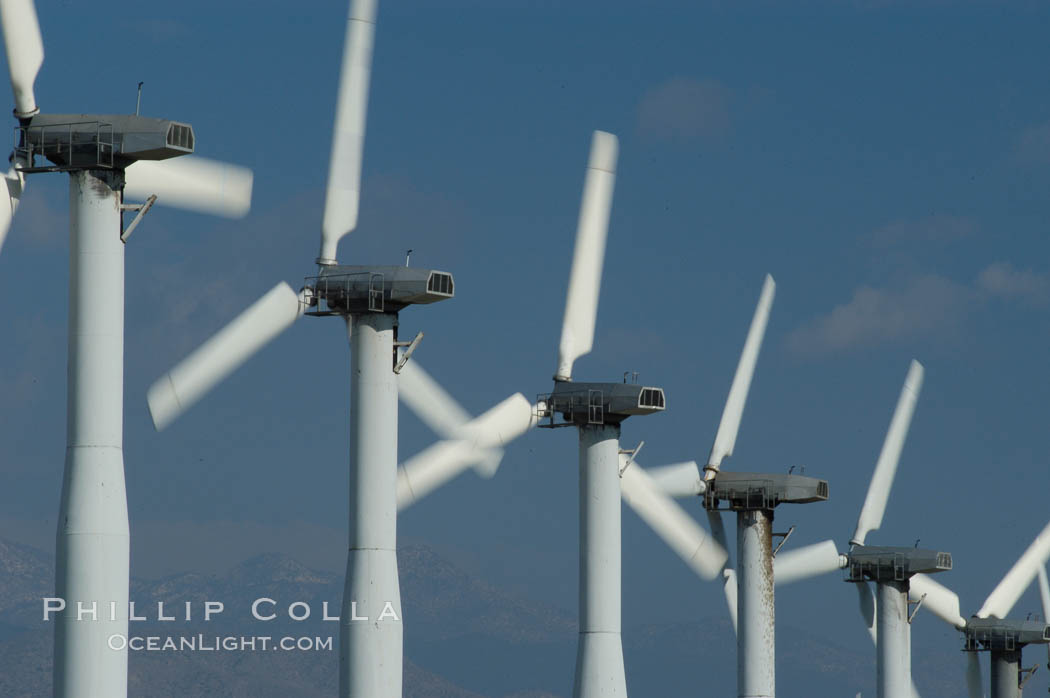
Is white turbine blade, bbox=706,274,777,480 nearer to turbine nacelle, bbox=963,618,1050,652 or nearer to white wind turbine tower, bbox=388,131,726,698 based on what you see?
white wind turbine tower, bbox=388,131,726,698

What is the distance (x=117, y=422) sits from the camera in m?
48.5

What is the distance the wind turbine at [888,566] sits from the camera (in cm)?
10256

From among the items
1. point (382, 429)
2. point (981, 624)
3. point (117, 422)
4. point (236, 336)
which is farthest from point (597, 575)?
point (981, 624)

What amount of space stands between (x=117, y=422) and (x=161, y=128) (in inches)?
306

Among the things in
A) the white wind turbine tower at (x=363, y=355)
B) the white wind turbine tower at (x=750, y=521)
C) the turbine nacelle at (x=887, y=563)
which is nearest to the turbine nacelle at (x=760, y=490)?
the white wind turbine tower at (x=750, y=521)

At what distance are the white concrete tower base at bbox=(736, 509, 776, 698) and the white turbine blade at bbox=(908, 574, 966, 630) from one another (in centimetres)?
1833

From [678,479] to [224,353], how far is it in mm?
35060

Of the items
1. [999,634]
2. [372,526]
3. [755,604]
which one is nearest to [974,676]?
[999,634]

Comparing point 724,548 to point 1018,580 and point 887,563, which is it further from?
point 1018,580

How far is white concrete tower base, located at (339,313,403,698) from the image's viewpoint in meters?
62.7

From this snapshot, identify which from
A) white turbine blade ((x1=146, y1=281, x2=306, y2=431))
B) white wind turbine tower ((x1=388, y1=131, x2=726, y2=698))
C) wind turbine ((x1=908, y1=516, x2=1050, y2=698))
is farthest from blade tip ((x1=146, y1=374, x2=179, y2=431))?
wind turbine ((x1=908, y1=516, x2=1050, y2=698))

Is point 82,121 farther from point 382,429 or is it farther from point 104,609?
point 382,429

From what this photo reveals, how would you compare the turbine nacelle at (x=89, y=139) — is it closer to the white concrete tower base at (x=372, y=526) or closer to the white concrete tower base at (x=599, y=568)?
the white concrete tower base at (x=372, y=526)

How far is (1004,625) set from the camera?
4909 inches
